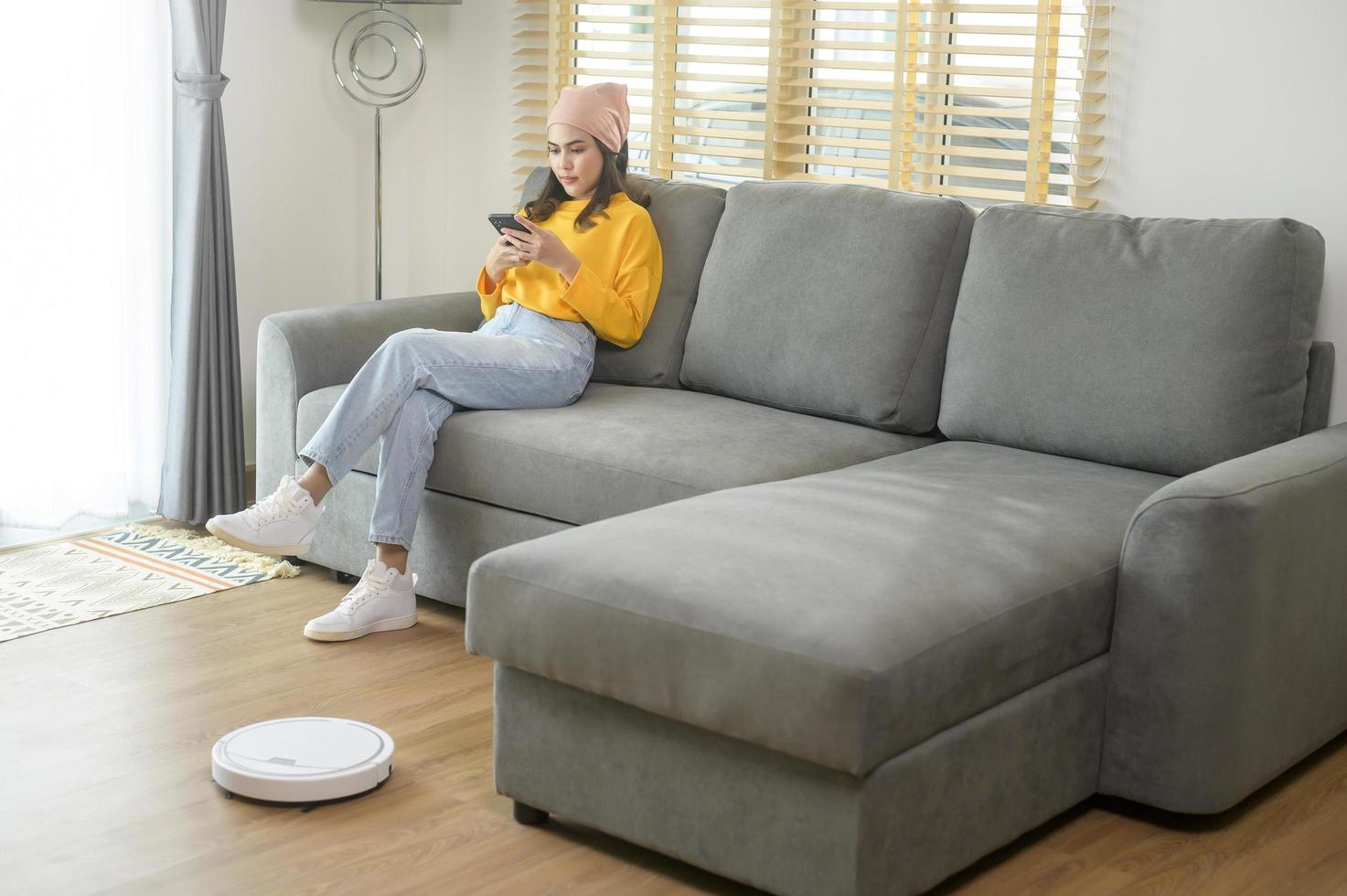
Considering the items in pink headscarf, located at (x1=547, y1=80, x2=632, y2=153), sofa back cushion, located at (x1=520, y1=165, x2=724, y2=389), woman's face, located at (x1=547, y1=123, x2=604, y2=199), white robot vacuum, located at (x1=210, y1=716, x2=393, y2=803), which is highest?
pink headscarf, located at (x1=547, y1=80, x2=632, y2=153)

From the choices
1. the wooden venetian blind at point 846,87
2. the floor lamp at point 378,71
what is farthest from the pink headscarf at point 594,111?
the floor lamp at point 378,71

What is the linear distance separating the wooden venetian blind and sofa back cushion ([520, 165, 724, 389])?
349 mm

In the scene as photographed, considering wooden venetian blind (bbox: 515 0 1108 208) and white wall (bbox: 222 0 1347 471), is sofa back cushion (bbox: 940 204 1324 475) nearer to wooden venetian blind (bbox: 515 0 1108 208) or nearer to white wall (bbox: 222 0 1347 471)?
white wall (bbox: 222 0 1347 471)

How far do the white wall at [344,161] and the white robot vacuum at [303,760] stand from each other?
2043 mm

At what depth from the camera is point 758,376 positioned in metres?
3.46

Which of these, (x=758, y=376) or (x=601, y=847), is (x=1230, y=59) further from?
(x=601, y=847)

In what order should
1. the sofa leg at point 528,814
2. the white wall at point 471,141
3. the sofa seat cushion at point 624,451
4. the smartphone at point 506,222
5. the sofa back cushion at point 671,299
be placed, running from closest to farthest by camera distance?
1. the sofa leg at point 528,814
2. the sofa seat cushion at point 624,451
3. the white wall at point 471,141
4. the smartphone at point 506,222
5. the sofa back cushion at point 671,299

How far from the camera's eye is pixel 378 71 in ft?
15.2

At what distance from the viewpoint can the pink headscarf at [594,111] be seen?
3.55m

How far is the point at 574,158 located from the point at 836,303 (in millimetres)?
742

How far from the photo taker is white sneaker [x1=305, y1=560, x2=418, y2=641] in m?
3.19

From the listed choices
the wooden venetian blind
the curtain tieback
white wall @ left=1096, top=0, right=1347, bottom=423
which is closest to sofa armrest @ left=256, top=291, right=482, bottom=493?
the curtain tieback

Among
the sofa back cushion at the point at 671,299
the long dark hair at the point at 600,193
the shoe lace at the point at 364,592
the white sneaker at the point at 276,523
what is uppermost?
the long dark hair at the point at 600,193

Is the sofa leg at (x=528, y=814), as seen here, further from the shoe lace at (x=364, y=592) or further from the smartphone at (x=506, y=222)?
the smartphone at (x=506, y=222)
